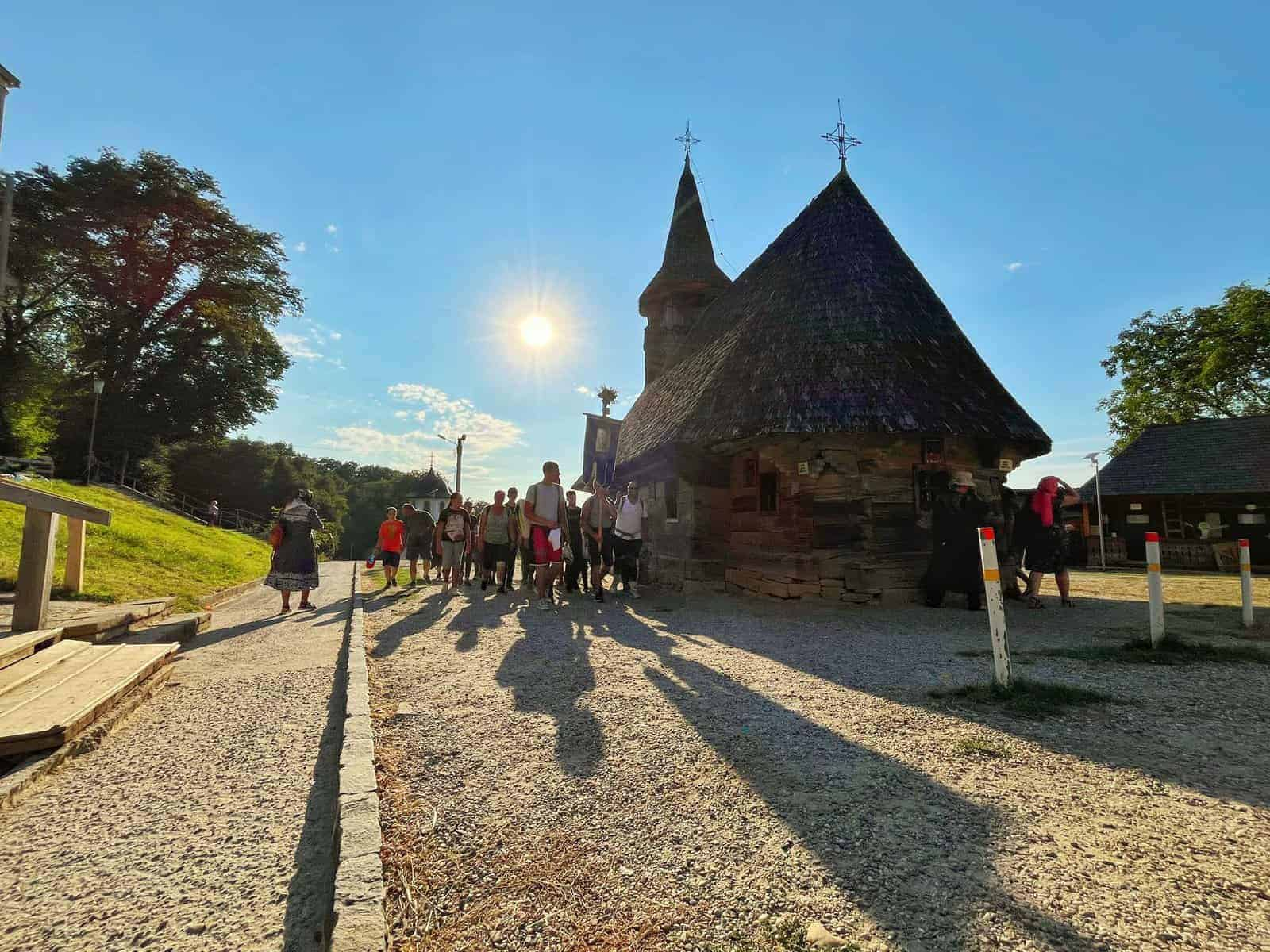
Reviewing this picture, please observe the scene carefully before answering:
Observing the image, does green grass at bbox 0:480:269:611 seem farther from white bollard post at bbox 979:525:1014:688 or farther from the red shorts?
white bollard post at bbox 979:525:1014:688

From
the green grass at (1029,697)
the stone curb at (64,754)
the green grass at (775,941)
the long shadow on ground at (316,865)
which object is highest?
the green grass at (1029,697)

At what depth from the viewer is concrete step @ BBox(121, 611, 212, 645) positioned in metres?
5.70

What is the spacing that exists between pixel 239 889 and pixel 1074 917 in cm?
279

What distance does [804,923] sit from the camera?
175cm

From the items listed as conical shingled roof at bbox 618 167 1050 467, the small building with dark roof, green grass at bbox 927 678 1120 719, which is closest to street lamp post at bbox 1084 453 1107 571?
the small building with dark roof

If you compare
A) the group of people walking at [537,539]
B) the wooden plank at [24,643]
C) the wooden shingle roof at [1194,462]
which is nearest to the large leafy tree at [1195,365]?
the wooden shingle roof at [1194,462]

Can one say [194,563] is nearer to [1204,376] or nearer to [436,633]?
[436,633]

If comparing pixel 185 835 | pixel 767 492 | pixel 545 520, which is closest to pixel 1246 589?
pixel 767 492

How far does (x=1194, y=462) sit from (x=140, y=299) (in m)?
49.3

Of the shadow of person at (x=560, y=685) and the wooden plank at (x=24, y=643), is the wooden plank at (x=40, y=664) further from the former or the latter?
the shadow of person at (x=560, y=685)

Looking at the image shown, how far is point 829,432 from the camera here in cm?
863

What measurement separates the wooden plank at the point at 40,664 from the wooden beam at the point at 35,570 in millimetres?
448

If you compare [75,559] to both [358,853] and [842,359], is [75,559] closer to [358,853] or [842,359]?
[358,853]

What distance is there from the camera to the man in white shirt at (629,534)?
30.5 ft
